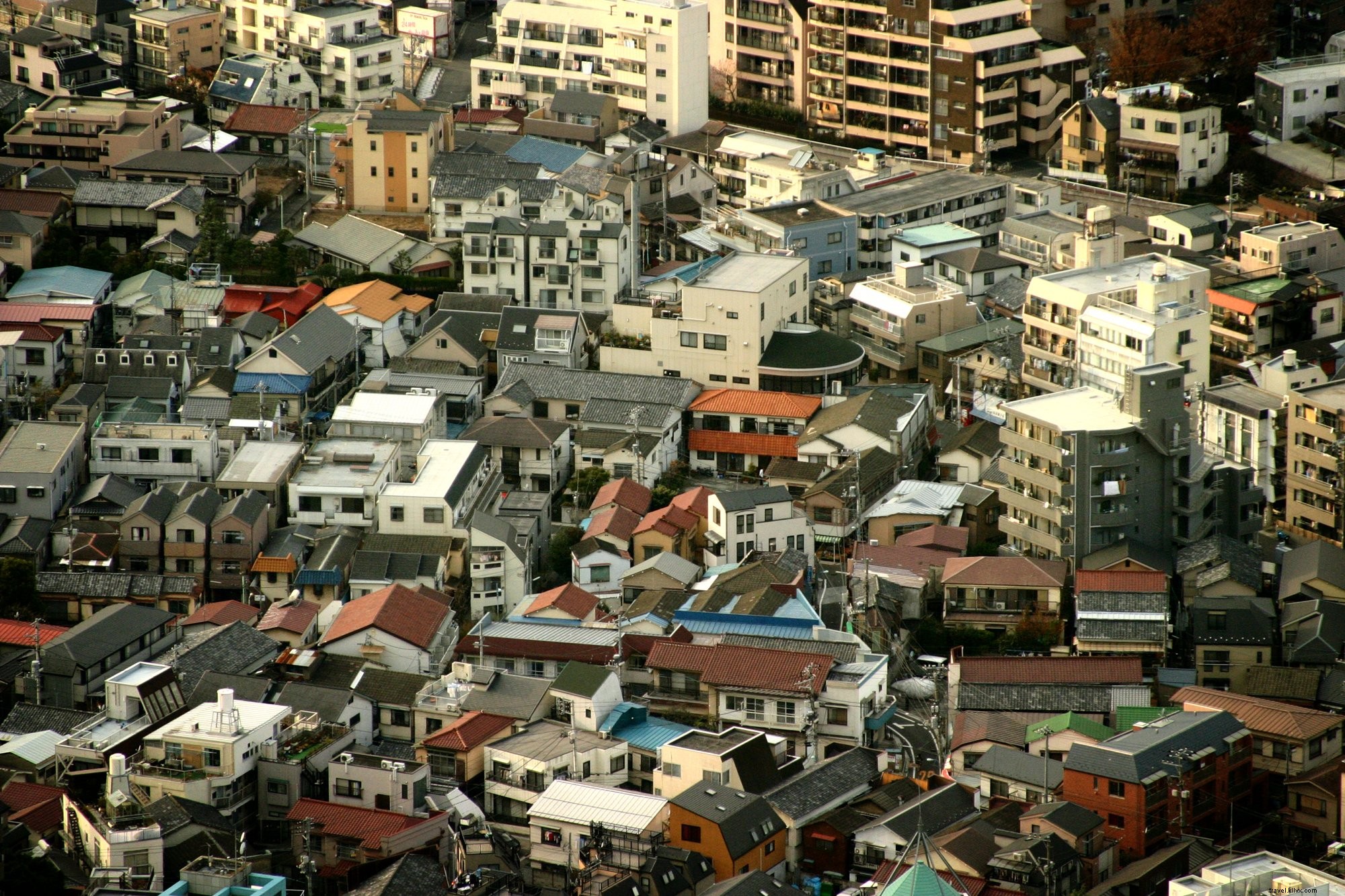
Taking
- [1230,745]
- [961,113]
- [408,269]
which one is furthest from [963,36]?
[1230,745]

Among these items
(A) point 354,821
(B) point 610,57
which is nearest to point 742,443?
(A) point 354,821

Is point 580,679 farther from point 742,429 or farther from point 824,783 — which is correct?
point 742,429

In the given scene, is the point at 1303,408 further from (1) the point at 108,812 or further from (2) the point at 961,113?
(1) the point at 108,812

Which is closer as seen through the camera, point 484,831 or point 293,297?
point 484,831

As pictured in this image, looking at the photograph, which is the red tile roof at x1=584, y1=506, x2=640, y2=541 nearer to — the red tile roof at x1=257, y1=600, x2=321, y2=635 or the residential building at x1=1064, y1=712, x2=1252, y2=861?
the red tile roof at x1=257, y1=600, x2=321, y2=635

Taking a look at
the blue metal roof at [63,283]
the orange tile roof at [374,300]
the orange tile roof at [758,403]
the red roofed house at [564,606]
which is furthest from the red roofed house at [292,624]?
the blue metal roof at [63,283]

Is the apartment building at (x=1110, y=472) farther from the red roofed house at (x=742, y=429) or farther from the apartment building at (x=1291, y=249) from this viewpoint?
the apartment building at (x=1291, y=249)
